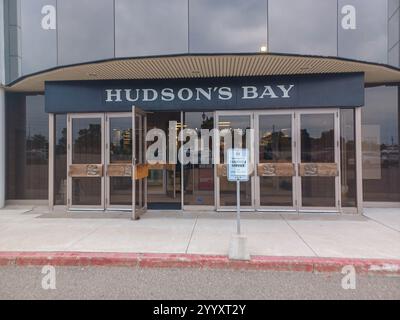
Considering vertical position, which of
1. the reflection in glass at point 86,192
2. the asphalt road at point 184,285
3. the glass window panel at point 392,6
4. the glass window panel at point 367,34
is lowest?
the asphalt road at point 184,285

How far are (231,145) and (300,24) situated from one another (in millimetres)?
3825

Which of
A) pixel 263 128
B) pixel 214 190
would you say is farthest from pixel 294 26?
pixel 214 190

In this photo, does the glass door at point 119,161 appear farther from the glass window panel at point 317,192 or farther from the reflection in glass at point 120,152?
the glass window panel at point 317,192

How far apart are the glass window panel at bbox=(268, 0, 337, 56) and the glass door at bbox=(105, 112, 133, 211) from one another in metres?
4.68

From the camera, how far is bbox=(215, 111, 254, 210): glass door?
28.6ft

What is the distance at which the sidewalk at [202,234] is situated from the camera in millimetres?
5336

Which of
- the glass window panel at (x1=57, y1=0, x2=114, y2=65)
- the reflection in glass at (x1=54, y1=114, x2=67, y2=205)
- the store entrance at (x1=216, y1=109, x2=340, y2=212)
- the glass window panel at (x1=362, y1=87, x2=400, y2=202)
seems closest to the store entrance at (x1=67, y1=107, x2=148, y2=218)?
the reflection in glass at (x1=54, y1=114, x2=67, y2=205)

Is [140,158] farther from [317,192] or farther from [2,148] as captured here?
[317,192]

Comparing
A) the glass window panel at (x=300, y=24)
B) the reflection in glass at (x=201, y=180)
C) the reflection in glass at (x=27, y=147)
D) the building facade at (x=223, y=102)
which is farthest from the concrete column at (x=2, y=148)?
the glass window panel at (x=300, y=24)

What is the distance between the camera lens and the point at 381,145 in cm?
942

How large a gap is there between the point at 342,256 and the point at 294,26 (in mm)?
6359

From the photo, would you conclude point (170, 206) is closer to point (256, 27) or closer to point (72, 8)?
point (256, 27)

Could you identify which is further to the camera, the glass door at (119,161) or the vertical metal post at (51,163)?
the vertical metal post at (51,163)

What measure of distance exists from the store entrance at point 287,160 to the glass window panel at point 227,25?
73.9 inches
